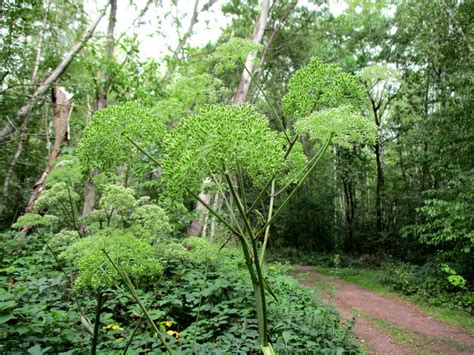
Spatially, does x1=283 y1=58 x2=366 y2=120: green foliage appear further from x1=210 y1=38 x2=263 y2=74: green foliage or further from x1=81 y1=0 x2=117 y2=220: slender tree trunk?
x1=81 y1=0 x2=117 y2=220: slender tree trunk

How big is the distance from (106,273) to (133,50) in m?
5.92

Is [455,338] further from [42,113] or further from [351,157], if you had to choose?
[42,113]

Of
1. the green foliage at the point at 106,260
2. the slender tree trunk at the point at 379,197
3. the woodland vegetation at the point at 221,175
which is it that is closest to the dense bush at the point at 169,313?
the woodland vegetation at the point at 221,175

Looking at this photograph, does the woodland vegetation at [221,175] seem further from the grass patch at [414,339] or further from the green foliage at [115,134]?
the grass patch at [414,339]

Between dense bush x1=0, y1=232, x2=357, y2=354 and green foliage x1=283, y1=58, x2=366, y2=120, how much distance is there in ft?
5.01

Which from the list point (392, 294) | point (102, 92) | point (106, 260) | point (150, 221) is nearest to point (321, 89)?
point (150, 221)

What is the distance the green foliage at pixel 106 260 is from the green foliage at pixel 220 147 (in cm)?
80

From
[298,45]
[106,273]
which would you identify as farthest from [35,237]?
[298,45]

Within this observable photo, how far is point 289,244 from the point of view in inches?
805

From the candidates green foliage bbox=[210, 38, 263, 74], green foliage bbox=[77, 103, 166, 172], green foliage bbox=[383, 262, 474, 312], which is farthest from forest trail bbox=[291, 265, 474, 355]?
green foliage bbox=[77, 103, 166, 172]

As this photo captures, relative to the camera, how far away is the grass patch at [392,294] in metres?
7.72

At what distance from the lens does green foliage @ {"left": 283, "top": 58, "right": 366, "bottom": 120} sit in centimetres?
207

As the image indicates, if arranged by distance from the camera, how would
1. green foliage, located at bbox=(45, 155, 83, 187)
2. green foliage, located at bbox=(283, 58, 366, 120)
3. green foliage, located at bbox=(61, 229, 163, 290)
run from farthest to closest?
green foliage, located at bbox=(45, 155, 83, 187) → green foliage, located at bbox=(283, 58, 366, 120) → green foliage, located at bbox=(61, 229, 163, 290)

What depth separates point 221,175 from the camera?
1.62m
